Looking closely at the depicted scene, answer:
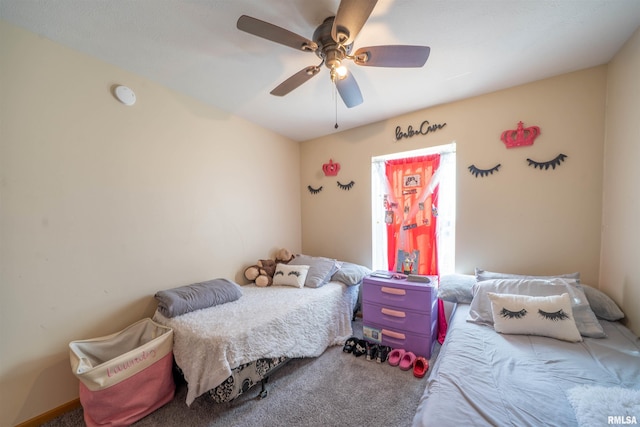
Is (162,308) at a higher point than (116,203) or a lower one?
lower

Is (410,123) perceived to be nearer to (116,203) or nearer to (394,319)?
(394,319)

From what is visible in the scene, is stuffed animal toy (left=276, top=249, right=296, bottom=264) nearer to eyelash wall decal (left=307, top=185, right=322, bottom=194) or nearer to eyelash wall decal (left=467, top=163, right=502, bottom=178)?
eyelash wall decal (left=307, top=185, right=322, bottom=194)

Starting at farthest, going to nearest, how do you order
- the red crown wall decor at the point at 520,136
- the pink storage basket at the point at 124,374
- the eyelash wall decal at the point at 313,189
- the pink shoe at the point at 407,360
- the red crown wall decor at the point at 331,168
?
1. the eyelash wall decal at the point at 313,189
2. the red crown wall decor at the point at 331,168
3. the red crown wall decor at the point at 520,136
4. the pink shoe at the point at 407,360
5. the pink storage basket at the point at 124,374

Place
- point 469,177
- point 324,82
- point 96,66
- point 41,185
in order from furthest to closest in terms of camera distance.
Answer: point 469,177, point 324,82, point 96,66, point 41,185

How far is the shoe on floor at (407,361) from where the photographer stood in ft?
6.28

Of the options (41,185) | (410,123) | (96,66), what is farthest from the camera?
(410,123)

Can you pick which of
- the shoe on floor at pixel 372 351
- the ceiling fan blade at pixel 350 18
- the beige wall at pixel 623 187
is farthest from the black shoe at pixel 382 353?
the ceiling fan blade at pixel 350 18

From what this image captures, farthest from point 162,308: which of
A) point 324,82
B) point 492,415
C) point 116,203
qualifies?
point 324,82

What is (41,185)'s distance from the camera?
1.50 meters

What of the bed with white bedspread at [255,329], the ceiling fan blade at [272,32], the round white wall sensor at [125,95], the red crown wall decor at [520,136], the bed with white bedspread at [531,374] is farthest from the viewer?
the red crown wall decor at [520,136]

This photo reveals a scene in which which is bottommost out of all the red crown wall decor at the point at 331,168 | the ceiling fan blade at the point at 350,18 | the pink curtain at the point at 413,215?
the pink curtain at the point at 413,215

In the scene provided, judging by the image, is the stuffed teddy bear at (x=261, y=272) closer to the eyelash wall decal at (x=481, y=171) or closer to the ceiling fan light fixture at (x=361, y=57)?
the ceiling fan light fixture at (x=361, y=57)

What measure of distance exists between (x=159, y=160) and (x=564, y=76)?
11.6 feet

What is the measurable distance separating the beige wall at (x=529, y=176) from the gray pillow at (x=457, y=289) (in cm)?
30
